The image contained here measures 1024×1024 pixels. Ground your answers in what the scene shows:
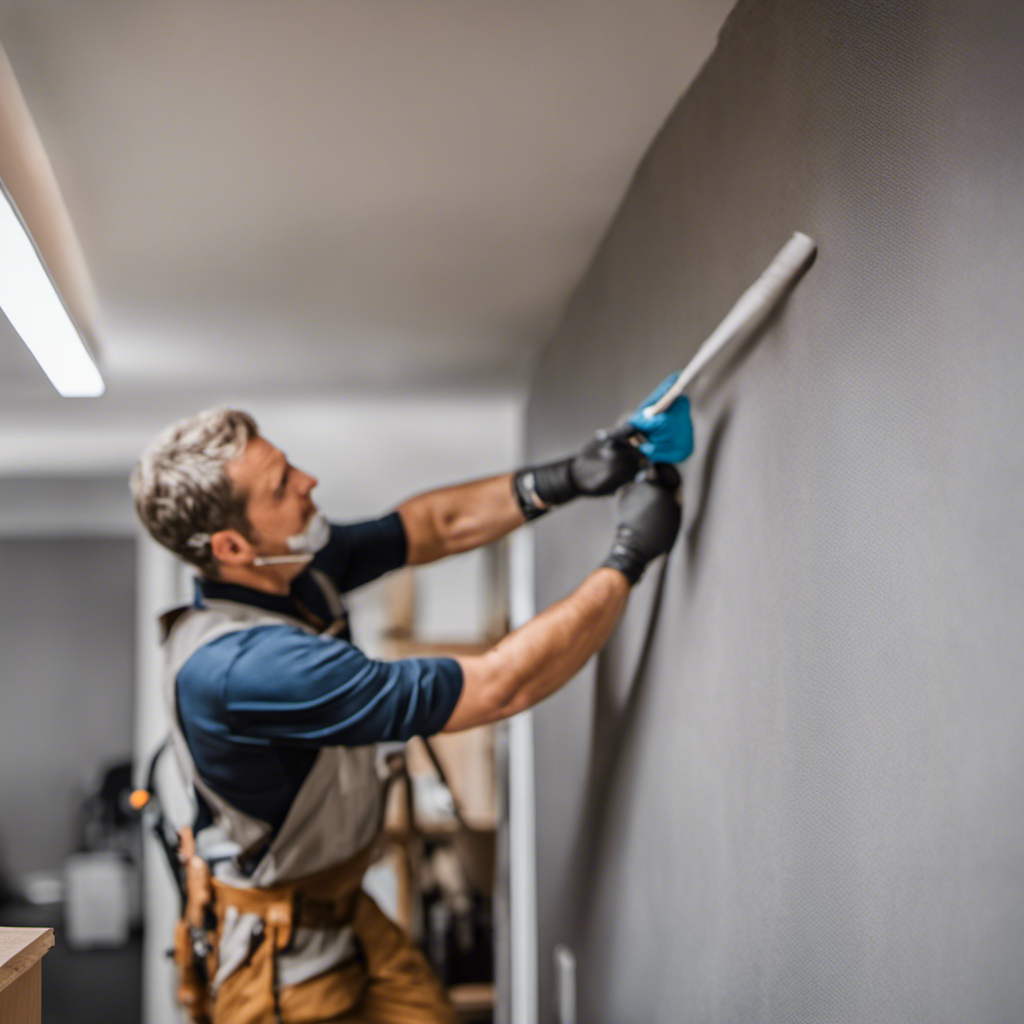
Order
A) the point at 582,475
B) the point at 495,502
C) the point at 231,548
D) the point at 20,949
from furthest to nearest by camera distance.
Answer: the point at 495,502
the point at 231,548
the point at 582,475
the point at 20,949

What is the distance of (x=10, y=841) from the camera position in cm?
490

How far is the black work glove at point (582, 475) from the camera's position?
1.49 meters

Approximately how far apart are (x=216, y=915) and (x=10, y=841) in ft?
12.3

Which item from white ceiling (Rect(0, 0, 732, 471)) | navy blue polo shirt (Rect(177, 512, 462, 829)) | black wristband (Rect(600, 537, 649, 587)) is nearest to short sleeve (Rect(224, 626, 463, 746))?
navy blue polo shirt (Rect(177, 512, 462, 829))

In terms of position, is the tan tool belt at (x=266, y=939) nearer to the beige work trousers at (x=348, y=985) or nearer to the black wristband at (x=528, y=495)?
the beige work trousers at (x=348, y=985)

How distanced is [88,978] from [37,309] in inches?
169

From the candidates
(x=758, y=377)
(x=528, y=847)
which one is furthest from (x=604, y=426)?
(x=528, y=847)

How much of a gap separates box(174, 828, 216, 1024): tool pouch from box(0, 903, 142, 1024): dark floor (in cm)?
271

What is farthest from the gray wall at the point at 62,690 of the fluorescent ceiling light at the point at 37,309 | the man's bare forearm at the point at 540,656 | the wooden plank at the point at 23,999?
the wooden plank at the point at 23,999

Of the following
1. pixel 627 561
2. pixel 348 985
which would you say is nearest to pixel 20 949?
pixel 627 561

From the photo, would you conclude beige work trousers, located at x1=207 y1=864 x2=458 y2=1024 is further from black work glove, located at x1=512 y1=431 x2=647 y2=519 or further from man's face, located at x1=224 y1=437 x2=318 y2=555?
black work glove, located at x1=512 y1=431 x2=647 y2=519

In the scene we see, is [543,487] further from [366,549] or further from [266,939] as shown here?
[266,939]

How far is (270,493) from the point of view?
1695 mm

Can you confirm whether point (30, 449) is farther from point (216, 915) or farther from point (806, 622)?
point (806, 622)
